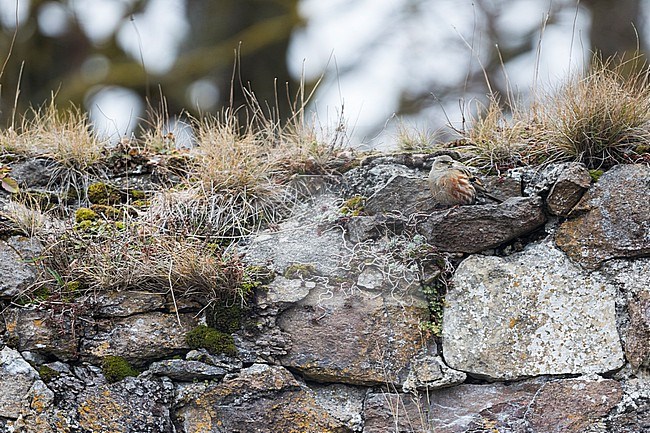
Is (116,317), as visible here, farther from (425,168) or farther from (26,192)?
(425,168)

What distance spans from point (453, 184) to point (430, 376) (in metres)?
0.84

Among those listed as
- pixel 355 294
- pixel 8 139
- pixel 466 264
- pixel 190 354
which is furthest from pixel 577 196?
pixel 8 139

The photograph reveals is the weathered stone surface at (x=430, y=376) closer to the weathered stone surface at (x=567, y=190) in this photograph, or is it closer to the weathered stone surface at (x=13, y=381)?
the weathered stone surface at (x=567, y=190)

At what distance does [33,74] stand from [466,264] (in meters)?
6.48

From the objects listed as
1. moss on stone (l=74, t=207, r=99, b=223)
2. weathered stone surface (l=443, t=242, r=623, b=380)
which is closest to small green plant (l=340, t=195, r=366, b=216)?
weathered stone surface (l=443, t=242, r=623, b=380)

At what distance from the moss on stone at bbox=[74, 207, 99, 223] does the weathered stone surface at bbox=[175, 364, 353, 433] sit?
3.48 feet

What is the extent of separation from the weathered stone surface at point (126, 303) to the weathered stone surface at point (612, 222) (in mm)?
1762

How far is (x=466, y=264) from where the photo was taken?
2.91 m

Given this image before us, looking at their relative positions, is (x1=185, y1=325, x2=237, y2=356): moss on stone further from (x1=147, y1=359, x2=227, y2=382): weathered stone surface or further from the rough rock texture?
the rough rock texture

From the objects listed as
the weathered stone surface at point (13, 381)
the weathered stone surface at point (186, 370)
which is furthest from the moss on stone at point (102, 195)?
the weathered stone surface at point (186, 370)

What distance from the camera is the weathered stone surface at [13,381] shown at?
2.61 metres

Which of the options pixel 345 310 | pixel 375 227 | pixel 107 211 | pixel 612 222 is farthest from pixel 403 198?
pixel 107 211

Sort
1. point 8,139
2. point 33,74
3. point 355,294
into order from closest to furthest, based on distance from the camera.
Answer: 1. point 355,294
2. point 8,139
3. point 33,74

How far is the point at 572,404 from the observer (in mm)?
2586
